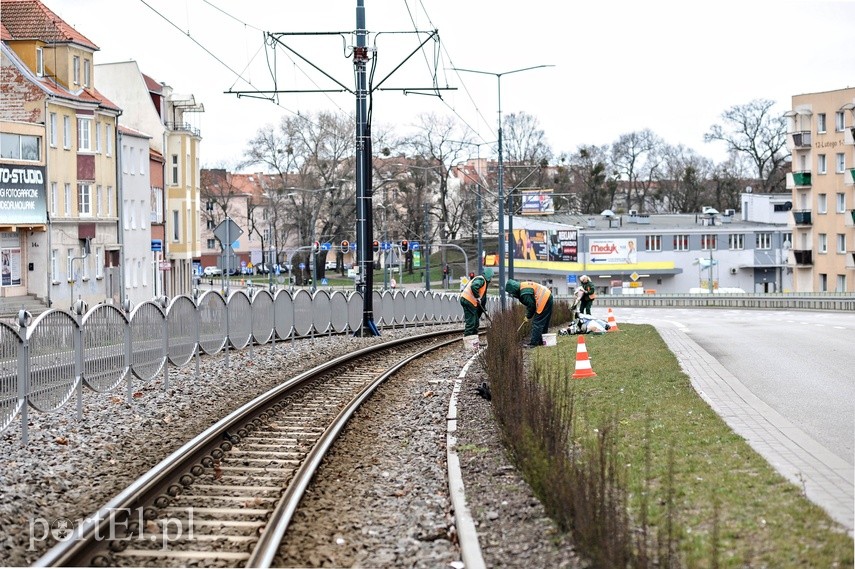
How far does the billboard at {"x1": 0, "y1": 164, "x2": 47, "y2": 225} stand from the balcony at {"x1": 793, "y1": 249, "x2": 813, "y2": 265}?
56.2 meters

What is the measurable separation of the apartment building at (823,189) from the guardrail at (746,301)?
11.6 meters

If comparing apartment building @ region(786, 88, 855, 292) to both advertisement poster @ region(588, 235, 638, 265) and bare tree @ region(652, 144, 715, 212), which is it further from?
bare tree @ region(652, 144, 715, 212)

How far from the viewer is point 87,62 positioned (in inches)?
2218

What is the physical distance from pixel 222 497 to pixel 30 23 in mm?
47786

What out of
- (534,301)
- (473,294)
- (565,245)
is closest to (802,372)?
(534,301)

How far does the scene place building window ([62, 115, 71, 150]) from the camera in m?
53.2

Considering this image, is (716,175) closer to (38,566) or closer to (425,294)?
(425,294)

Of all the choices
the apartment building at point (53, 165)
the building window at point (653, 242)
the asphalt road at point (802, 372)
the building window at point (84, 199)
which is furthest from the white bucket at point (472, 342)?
the building window at point (653, 242)

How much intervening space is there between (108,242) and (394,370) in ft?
128

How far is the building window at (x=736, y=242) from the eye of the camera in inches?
4035

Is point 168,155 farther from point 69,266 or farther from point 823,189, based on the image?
point 823,189

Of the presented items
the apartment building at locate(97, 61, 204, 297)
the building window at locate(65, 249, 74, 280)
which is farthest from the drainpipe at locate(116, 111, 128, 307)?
the apartment building at locate(97, 61, 204, 297)

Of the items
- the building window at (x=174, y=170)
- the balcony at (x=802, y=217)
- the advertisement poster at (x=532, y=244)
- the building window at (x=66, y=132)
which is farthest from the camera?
the advertisement poster at (x=532, y=244)

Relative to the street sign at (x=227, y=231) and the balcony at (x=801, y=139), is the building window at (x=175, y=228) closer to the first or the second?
the balcony at (x=801, y=139)
